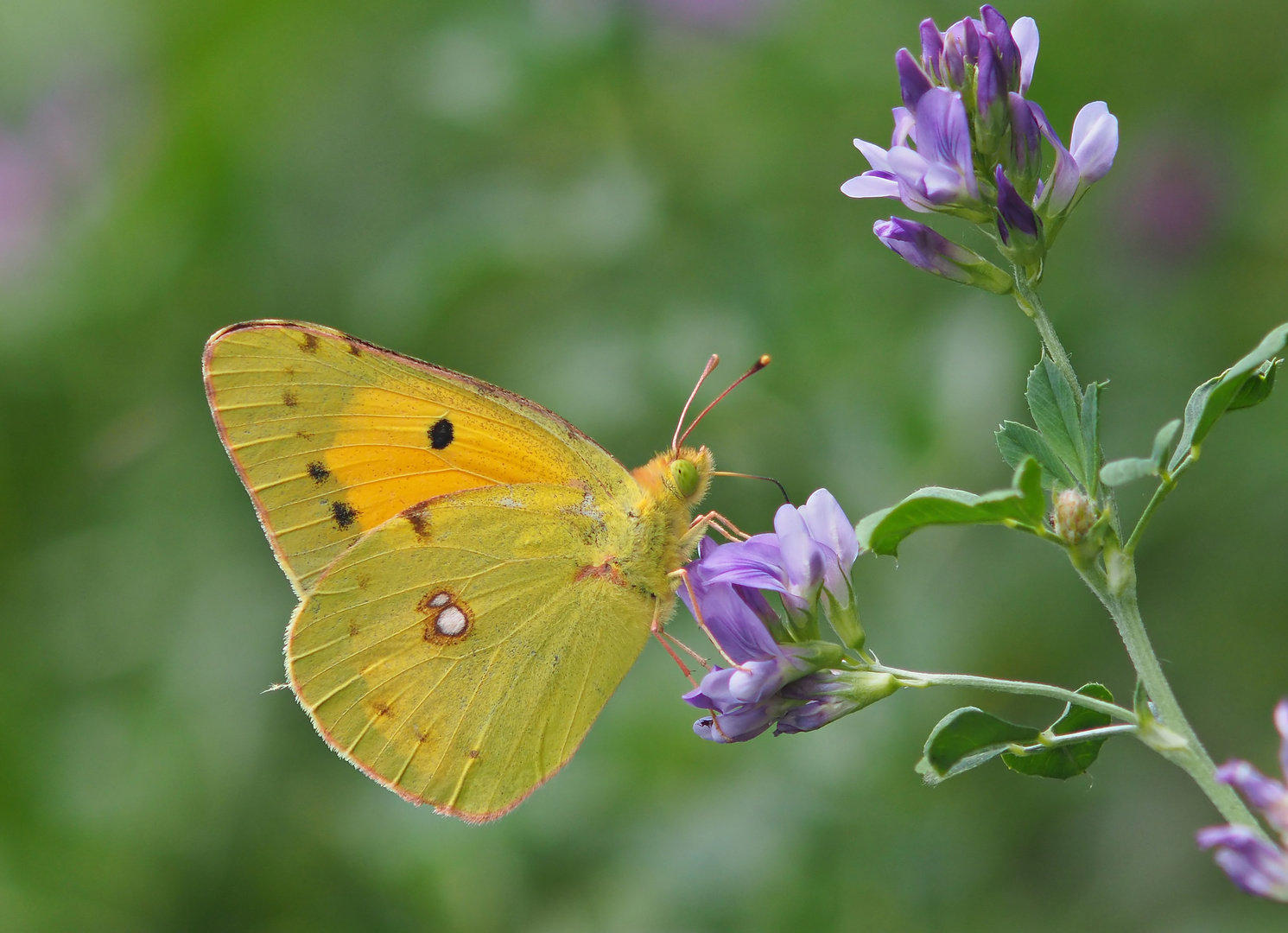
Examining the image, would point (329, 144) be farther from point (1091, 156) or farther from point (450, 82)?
point (1091, 156)

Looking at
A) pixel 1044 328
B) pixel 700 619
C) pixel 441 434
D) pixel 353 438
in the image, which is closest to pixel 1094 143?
pixel 1044 328

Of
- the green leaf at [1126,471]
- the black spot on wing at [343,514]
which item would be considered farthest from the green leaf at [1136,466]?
the black spot on wing at [343,514]

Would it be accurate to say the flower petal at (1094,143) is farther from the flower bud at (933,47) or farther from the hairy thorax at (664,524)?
the hairy thorax at (664,524)

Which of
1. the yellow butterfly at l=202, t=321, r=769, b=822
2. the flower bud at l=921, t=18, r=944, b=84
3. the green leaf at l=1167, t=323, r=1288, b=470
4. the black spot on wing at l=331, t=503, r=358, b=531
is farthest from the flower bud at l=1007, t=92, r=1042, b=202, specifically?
the black spot on wing at l=331, t=503, r=358, b=531

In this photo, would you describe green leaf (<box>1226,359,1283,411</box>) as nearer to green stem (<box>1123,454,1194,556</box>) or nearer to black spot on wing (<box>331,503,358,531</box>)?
green stem (<box>1123,454,1194,556</box>)

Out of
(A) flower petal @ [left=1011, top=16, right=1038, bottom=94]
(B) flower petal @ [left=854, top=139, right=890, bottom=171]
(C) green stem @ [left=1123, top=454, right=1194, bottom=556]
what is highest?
(A) flower petal @ [left=1011, top=16, right=1038, bottom=94]

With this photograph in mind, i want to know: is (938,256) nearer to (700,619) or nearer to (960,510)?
(960,510)
